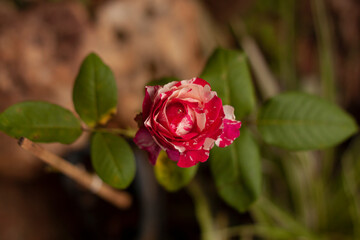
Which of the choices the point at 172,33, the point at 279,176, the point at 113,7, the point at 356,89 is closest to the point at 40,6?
the point at 113,7

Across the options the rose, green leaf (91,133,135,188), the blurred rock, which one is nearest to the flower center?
the rose

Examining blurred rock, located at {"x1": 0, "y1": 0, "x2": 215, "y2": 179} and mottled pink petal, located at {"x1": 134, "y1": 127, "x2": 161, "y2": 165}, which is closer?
mottled pink petal, located at {"x1": 134, "y1": 127, "x2": 161, "y2": 165}

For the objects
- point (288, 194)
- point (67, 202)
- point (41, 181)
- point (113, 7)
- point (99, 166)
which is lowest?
point (288, 194)

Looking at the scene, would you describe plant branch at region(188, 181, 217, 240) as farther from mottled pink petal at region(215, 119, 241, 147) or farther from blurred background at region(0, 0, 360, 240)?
mottled pink petal at region(215, 119, 241, 147)

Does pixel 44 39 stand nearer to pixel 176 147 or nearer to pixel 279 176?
pixel 176 147

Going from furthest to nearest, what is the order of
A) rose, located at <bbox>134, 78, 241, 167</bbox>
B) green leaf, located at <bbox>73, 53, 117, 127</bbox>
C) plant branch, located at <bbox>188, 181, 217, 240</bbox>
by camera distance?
plant branch, located at <bbox>188, 181, 217, 240</bbox>, green leaf, located at <bbox>73, 53, 117, 127</bbox>, rose, located at <bbox>134, 78, 241, 167</bbox>

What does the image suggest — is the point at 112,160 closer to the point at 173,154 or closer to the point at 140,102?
the point at 173,154
